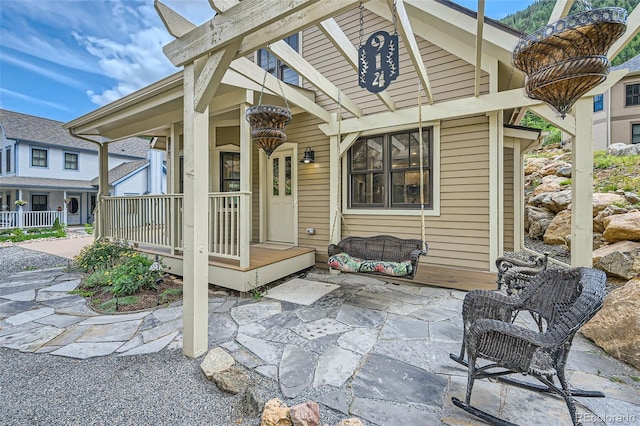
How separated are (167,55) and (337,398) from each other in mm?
3036

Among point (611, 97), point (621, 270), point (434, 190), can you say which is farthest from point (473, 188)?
point (611, 97)

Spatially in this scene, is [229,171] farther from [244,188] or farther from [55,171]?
[55,171]

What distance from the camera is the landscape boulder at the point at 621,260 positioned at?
3.66 meters

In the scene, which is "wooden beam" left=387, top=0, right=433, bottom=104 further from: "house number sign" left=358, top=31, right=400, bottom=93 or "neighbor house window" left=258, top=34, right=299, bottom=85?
"neighbor house window" left=258, top=34, right=299, bottom=85

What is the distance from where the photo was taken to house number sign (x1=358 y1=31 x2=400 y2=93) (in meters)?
2.22

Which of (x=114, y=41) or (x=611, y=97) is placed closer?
(x=611, y=97)

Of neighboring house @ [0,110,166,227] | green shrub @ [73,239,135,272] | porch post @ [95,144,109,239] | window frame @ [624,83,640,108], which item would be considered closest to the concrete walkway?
green shrub @ [73,239,135,272]

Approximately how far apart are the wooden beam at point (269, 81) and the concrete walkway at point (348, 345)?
113 inches

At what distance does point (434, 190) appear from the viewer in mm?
4371

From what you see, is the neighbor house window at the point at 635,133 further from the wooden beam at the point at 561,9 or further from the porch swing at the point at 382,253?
the wooden beam at the point at 561,9

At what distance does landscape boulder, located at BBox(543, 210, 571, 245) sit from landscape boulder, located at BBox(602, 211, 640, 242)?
69.8 inches

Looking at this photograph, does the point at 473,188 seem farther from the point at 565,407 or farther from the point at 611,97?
the point at 611,97

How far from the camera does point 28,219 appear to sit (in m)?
12.8

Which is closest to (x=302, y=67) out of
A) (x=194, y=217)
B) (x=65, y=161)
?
(x=194, y=217)
